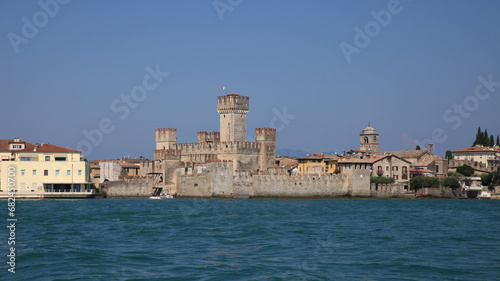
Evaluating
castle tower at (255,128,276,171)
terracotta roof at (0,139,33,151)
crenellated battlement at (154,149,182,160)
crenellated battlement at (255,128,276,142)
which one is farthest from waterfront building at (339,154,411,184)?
terracotta roof at (0,139,33,151)

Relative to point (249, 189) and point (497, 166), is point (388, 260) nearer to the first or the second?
point (249, 189)

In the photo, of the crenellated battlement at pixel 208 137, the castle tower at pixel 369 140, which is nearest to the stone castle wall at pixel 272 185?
the crenellated battlement at pixel 208 137

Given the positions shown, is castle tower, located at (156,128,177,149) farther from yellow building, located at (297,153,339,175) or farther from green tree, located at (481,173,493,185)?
green tree, located at (481,173,493,185)

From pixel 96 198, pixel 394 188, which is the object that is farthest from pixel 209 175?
pixel 394 188

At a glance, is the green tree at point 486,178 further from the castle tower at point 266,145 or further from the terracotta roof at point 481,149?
the castle tower at point 266,145

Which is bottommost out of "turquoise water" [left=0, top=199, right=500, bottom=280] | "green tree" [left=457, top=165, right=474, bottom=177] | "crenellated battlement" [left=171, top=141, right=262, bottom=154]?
"turquoise water" [left=0, top=199, right=500, bottom=280]

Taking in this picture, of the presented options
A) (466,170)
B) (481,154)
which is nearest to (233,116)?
(466,170)

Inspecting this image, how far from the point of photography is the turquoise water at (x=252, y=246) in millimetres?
24125

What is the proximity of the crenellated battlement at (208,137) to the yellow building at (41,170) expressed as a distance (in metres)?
16.1

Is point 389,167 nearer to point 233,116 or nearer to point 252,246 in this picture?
point 233,116

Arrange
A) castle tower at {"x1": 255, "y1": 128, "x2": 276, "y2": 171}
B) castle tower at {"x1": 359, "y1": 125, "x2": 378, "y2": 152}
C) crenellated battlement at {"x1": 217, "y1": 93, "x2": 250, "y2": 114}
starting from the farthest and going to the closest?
1. castle tower at {"x1": 359, "y1": 125, "x2": 378, "y2": 152}
2. castle tower at {"x1": 255, "y1": 128, "x2": 276, "y2": 171}
3. crenellated battlement at {"x1": 217, "y1": 93, "x2": 250, "y2": 114}

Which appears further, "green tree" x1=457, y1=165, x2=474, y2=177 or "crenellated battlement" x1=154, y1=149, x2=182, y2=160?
"green tree" x1=457, y1=165, x2=474, y2=177

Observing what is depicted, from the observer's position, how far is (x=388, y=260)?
87.8 feet

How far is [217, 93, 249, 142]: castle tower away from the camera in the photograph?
258 ft
